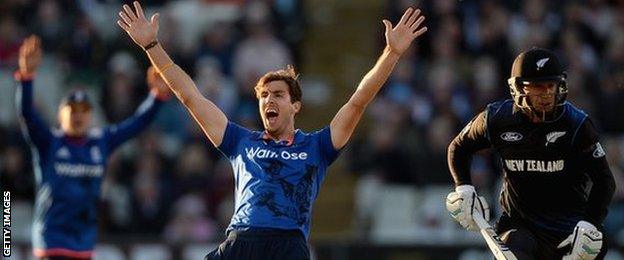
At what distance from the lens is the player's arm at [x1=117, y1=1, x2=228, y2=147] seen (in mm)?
8758

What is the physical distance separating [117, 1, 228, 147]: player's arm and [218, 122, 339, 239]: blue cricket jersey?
0.08 m

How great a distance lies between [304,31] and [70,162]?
7.05 metres

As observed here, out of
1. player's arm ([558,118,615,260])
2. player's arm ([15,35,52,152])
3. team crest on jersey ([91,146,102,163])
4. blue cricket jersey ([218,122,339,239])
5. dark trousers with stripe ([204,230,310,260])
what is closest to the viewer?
dark trousers with stripe ([204,230,310,260])

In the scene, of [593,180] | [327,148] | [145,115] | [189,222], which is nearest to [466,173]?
[593,180]

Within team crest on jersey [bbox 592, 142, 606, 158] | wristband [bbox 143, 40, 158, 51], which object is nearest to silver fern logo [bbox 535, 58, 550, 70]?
team crest on jersey [bbox 592, 142, 606, 158]

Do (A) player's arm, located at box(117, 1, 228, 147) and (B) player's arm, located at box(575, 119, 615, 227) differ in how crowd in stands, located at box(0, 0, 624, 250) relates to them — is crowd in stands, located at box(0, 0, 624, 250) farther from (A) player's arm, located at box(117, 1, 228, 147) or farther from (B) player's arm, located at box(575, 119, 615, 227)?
(A) player's arm, located at box(117, 1, 228, 147)

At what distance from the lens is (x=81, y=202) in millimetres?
Answer: 12102

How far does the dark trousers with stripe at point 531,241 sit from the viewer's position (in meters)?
8.90

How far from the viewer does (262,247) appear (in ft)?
27.3

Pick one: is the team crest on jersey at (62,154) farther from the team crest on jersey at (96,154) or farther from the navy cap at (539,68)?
the navy cap at (539,68)

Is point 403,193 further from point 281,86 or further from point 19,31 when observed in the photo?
point 281,86

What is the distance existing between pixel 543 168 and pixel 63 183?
15.2 feet

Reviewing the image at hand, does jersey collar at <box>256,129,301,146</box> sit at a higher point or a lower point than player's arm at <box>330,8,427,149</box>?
lower

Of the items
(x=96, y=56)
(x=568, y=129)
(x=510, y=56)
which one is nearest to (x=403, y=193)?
(x=510, y=56)
